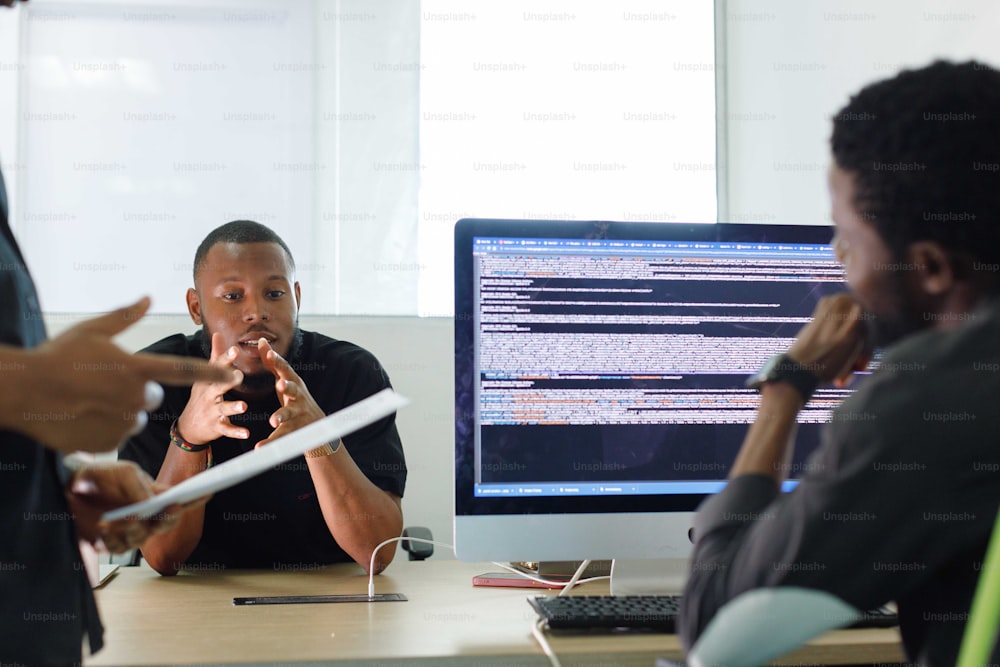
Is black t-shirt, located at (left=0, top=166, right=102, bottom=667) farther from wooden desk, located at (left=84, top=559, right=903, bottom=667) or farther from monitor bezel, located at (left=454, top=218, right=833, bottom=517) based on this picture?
monitor bezel, located at (left=454, top=218, right=833, bottom=517)

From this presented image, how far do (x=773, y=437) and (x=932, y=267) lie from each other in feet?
0.78

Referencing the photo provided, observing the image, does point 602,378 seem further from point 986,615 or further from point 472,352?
point 986,615

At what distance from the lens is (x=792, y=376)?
1.01m

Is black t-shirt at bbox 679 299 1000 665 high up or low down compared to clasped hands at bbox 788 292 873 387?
down

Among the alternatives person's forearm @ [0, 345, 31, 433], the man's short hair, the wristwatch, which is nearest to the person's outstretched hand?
person's forearm @ [0, 345, 31, 433]

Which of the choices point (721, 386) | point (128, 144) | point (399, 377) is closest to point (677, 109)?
point (399, 377)

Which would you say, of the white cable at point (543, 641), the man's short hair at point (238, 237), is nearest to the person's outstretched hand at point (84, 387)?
the white cable at point (543, 641)

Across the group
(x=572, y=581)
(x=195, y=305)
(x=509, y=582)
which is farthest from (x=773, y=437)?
(x=195, y=305)

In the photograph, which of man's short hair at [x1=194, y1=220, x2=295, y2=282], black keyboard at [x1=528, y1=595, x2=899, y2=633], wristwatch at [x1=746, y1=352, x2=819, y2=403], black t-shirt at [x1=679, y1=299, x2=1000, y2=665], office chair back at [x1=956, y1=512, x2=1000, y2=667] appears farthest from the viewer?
man's short hair at [x1=194, y1=220, x2=295, y2=282]

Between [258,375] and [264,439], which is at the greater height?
[258,375]

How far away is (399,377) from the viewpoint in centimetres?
291

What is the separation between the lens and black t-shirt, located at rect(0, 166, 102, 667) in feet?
2.94

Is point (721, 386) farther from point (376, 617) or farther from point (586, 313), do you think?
point (376, 617)

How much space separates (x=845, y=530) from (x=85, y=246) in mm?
2758
